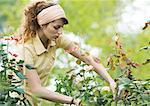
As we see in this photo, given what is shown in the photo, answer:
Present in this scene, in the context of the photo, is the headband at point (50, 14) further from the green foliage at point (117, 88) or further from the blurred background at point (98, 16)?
the blurred background at point (98, 16)

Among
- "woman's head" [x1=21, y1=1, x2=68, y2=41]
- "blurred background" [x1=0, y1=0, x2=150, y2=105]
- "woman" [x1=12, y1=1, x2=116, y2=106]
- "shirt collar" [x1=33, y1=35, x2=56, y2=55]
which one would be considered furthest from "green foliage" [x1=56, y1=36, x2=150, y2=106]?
"blurred background" [x1=0, y1=0, x2=150, y2=105]

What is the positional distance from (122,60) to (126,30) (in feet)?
21.5

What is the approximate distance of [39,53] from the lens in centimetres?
371

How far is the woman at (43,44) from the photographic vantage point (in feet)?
11.3

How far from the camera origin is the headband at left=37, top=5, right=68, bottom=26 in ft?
11.6

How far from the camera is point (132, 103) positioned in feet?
11.0

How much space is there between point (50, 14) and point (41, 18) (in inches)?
2.6

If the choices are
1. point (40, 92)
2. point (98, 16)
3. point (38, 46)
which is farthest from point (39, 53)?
point (98, 16)

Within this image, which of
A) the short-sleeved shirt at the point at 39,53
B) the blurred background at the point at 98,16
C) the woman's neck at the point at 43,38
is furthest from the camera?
the blurred background at the point at 98,16

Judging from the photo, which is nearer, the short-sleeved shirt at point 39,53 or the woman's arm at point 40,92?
the woman's arm at point 40,92

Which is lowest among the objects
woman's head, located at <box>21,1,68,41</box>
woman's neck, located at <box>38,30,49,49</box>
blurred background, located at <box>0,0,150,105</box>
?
woman's neck, located at <box>38,30,49,49</box>

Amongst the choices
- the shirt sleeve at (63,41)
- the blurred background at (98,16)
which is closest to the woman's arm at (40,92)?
the shirt sleeve at (63,41)

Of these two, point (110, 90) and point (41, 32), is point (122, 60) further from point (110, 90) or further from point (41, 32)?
point (41, 32)

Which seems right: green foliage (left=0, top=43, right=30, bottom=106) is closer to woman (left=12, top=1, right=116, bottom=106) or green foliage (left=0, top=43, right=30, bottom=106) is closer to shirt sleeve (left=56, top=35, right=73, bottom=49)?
woman (left=12, top=1, right=116, bottom=106)
